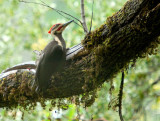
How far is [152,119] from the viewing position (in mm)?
5035

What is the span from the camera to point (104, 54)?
7.70 feet

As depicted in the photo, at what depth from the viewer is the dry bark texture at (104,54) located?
213 centimetres

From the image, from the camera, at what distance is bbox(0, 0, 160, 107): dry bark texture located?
84.0 inches

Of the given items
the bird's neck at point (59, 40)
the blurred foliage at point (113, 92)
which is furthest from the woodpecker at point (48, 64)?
the blurred foliage at point (113, 92)

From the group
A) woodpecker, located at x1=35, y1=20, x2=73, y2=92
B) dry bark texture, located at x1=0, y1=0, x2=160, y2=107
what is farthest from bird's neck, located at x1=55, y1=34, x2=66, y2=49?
dry bark texture, located at x1=0, y1=0, x2=160, y2=107

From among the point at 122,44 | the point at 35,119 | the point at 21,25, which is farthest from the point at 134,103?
the point at 21,25

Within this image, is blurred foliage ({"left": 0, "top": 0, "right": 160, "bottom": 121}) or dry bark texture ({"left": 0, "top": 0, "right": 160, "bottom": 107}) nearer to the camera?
dry bark texture ({"left": 0, "top": 0, "right": 160, "bottom": 107})

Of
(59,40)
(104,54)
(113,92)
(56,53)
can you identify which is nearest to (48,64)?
(56,53)

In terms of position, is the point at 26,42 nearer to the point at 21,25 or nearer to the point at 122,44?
the point at 21,25

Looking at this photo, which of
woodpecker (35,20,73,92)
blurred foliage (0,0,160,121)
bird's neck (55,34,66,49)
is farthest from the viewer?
blurred foliage (0,0,160,121)

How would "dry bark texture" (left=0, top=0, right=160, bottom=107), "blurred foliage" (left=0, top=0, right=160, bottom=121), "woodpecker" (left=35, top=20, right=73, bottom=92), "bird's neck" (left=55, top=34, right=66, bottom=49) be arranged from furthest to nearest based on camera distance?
"blurred foliage" (left=0, top=0, right=160, bottom=121), "bird's neck" (left=55, top=34, right=66, bottom=49), "woodpecker" (left=35, top=20, right=73, bottom=92), "dry bark texture" (left=0, top=0, right=160, bottom=107)

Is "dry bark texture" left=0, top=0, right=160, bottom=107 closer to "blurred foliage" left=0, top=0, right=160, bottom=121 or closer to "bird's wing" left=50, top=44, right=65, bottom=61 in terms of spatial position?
"bird's wing" left=50, top=44, right=65, bottom=61

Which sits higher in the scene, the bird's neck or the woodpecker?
the bird's neck

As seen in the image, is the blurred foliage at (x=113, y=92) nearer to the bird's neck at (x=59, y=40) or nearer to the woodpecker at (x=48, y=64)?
the bird's neck at (x=59, y=40)
